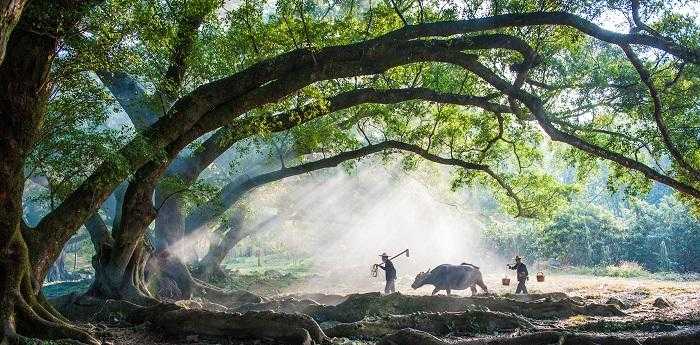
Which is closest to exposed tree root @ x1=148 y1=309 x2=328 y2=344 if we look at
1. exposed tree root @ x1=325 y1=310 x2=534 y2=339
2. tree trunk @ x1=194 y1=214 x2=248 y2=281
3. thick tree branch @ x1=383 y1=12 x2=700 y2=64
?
exposed tree root @ x1=325 y1=310 x2=534 y2=339

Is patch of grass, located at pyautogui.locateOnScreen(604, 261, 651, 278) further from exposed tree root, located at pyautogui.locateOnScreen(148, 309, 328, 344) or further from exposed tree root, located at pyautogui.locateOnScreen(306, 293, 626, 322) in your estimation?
exposed tree root, located at pyautogui.locateOnScreen(148, 309, 328, 344)

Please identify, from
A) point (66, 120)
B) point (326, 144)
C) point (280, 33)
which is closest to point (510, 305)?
point (326, 144)

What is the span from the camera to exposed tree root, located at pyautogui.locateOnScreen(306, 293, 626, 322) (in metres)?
12.6

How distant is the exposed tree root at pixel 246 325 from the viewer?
349 inches

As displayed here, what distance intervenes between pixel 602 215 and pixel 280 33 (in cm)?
3030

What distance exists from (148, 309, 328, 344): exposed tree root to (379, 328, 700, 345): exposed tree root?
1.36m

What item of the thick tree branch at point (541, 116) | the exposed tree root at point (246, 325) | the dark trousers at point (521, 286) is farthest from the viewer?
the dark trousers at point (521, 286)

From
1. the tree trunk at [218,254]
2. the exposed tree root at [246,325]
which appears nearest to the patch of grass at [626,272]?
the tree trunk at [218,254]

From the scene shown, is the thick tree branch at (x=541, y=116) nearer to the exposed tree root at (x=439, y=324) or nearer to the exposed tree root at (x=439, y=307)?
the exposed tree root at (x=439, y=324)

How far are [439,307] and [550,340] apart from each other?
5.40 m

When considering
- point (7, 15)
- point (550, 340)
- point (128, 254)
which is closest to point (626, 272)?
point (550, 340)

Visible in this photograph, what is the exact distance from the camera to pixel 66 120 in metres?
10.2

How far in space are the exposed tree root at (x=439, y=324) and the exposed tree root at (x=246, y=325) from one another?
1.04 metres

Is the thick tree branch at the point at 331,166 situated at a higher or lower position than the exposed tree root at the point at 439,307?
higher
